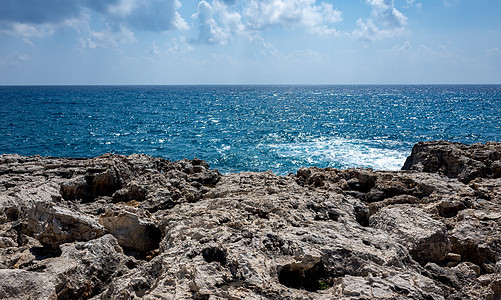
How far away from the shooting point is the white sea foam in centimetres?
2898

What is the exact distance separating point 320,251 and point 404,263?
5.65 ft

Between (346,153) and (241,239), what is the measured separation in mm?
29298

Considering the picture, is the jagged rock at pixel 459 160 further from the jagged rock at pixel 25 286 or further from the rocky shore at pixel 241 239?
the jagged rock at pixel 25 286

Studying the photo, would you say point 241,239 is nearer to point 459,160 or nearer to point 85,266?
point 85,266

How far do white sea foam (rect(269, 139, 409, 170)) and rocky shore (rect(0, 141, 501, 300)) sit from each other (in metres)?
17.1

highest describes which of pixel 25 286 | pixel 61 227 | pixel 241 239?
pixel 241 239

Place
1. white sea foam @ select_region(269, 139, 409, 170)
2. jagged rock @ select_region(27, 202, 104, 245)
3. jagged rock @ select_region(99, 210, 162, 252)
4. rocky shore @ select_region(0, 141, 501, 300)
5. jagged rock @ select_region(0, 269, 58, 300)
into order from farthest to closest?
white sea foam @ select_region(269, 139, 409, 170) < jagged rock @ select_region(99, 210, 162, 252) < jagged rock @ select_region(27, 202, 104, 245) < rocky shore @ select_region(0, 141, 501, 300) < jagged rock @ select_region(0, 269, 58, 300)

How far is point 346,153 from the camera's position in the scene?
3397 centimetres

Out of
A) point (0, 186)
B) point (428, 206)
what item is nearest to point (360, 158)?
point (428, 206)

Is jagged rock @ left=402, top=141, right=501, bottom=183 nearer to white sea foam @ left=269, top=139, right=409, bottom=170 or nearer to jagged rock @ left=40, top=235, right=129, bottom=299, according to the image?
white sea foam @ left=269, top=139, right=409, bottom=170

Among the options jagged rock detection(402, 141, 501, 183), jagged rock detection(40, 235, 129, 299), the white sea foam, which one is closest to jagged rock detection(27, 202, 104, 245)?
jagged rock detection(40, 235, 129, 299)

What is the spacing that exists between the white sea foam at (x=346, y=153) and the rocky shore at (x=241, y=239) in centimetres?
1708

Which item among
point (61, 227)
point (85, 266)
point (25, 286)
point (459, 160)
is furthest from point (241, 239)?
point (459, 160)

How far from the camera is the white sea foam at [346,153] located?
28980mm
